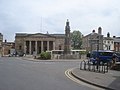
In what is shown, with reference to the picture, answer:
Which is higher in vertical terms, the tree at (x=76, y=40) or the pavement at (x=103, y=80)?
the tree at (x=76, y=40)

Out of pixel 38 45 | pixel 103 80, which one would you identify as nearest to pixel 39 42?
pixel 38 45

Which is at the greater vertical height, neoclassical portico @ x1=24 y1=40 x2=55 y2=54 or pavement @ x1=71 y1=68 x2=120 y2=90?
neoclassical portico @ x1=24 y1=40 x2=55 y2=54

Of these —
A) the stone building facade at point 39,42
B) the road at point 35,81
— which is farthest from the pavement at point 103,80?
the stone building facade at point 39,42

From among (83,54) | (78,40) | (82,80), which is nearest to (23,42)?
(78,40)

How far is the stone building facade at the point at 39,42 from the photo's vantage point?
14775 centimetres

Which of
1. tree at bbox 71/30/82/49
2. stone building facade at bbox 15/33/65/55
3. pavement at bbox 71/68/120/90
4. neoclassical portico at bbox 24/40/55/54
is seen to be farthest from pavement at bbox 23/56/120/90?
tree at bbox 71/30/82/49

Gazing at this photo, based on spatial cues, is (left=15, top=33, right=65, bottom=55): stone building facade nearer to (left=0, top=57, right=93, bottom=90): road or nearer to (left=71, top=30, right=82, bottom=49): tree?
(left=71, top=30, right=82, bottom=49): tree

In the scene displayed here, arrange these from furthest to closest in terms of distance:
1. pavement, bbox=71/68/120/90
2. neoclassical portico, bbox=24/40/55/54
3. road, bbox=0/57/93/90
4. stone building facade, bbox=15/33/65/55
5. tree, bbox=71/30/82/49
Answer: tree, bbox=71/30/82/49 → neoclassical portico, bbox=24/40/55/54 → stone building facade, bbox=15/33/65/55 → pavement, bbox=71/68/120/90 → road, bbox=0/57/93/90

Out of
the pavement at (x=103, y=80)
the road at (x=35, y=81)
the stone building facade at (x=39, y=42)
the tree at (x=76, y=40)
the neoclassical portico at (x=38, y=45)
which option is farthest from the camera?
the tree at (x=76, y=40)

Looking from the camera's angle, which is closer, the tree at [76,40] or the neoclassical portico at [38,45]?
the neoclassical portico at [38,45]

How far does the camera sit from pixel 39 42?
490ft

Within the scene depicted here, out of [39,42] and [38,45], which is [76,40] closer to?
[39,42]

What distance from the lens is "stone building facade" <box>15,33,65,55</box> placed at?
485 ft

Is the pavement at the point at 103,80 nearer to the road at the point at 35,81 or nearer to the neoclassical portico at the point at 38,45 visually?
the road at the point at 35,81
